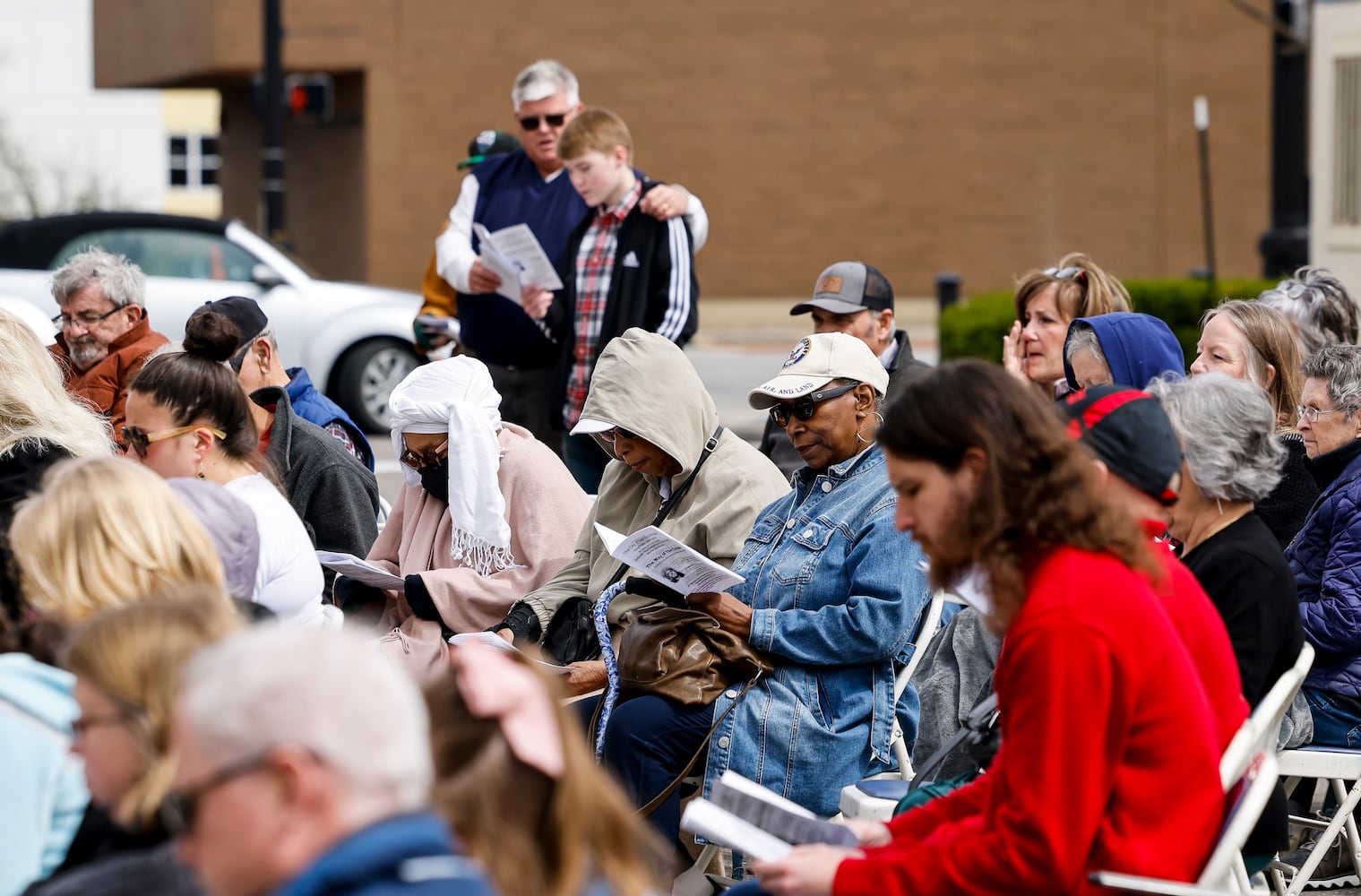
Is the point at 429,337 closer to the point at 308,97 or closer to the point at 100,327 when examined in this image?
the point at 100,327

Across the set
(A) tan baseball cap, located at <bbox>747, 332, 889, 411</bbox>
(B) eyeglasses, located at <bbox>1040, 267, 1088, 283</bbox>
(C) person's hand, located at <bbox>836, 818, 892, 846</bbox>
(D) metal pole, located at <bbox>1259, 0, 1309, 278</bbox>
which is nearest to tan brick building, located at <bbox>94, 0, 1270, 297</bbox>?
(D) metal pole, located at <bbox>1259, 0, 1309, 278</bbox>

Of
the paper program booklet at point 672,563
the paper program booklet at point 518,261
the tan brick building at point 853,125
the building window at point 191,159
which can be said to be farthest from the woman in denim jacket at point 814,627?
the building window at point 191,159

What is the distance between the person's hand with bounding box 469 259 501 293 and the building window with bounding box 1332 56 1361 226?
27.2ft

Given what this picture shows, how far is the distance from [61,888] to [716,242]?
24.2 metres

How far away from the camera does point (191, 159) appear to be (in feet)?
135

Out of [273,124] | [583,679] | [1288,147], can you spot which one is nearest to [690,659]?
[583,679]

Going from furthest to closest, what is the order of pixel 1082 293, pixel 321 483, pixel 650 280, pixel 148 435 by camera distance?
pixel 650 280, pixel 1082 293, pixel 321 483, pixel 148 435

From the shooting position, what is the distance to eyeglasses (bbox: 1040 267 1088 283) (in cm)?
580

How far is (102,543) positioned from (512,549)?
7.05 feet

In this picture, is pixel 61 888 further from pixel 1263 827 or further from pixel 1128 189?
pixel 1128 189

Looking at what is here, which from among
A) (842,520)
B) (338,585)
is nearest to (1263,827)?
(842,520)

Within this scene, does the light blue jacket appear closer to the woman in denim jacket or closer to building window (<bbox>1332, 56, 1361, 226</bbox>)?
the woman in denim jacket

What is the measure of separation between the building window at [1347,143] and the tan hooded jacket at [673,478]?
9.28 m

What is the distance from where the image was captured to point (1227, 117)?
26781 millimetres
